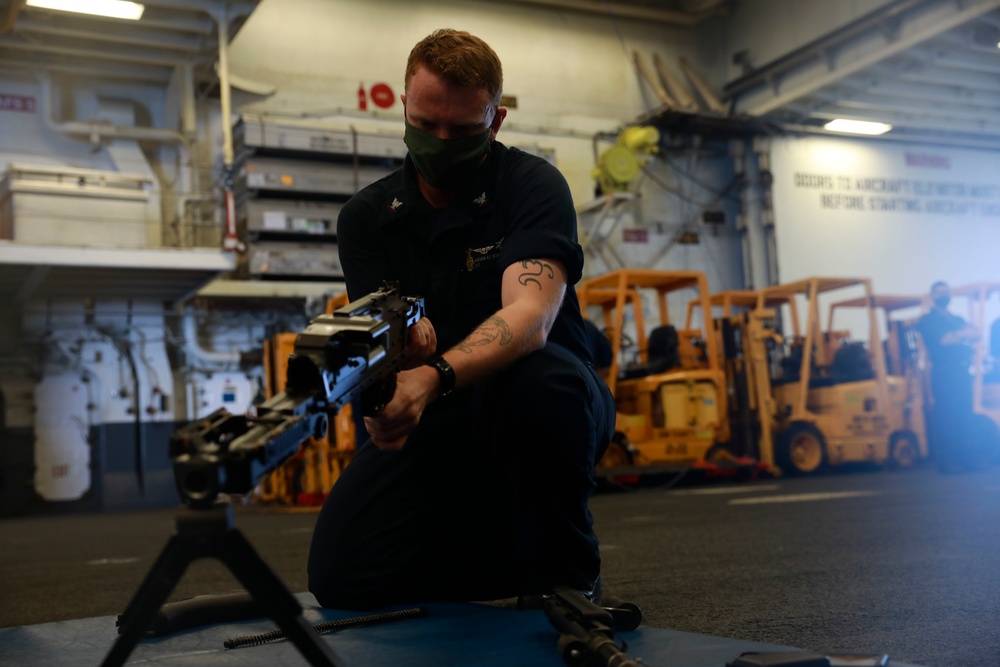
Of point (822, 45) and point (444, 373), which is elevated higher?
point (822, 45)

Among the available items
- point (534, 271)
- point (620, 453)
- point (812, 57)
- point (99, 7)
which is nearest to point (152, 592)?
point (534, 271)

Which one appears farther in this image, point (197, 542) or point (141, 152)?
point (141, 152)

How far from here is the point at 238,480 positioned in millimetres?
983

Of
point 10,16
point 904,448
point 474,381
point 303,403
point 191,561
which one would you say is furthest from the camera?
point 904,448

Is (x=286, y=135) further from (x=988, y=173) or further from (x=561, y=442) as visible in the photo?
(x=988, y=173)

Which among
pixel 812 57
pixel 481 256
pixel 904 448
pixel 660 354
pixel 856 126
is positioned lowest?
pixel 904 448

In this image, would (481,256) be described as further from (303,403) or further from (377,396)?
(303,403)

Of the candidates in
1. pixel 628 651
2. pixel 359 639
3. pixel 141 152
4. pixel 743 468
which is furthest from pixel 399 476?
pixel 141 152

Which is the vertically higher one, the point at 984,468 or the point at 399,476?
the point at 399,476

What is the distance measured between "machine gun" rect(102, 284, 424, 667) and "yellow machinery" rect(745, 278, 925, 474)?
9.15m

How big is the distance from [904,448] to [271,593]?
1002 cm

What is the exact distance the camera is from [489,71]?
1.80 meters

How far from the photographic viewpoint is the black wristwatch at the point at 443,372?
1.51 m

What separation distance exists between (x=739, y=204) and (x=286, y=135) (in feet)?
24.6
